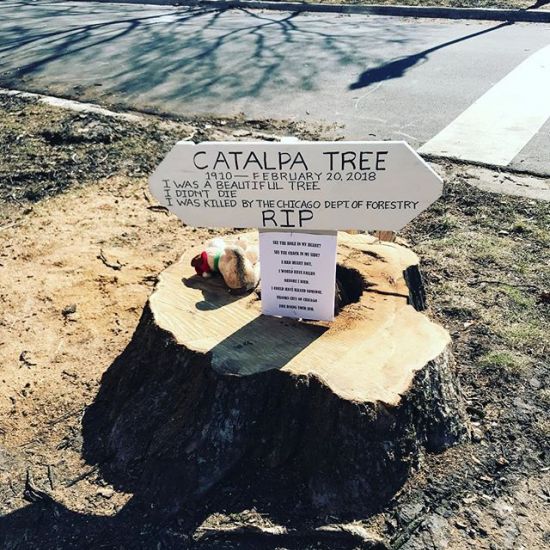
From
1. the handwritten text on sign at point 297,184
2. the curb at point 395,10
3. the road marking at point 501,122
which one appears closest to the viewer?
the handwritten text on sign at point 297,184

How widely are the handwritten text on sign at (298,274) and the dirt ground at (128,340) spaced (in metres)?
0.72

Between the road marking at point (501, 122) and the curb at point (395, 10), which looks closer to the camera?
the road marking at point (501, 122)

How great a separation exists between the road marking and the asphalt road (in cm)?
10

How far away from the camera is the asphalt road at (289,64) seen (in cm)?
638

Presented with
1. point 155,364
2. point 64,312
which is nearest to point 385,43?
point 64,312

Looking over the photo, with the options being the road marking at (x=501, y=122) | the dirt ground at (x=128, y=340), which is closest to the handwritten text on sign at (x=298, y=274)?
the dirt ground at (x=128, y=340)

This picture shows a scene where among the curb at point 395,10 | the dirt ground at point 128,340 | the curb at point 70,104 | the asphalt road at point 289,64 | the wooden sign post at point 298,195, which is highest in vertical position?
the wooden sign post at point 298,195

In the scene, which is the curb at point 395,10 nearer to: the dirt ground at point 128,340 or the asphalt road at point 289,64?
the asphalt road at point 289,64

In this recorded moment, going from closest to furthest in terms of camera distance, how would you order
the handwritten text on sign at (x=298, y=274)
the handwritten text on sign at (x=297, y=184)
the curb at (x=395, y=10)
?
the handwritten text on sign at (x=297, y=184)
the handwritten text on sign at (x=298, y=274)
the curb at (x=395, y=10)

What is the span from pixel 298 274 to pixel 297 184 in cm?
39

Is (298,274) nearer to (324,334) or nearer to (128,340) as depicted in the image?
(324,334)

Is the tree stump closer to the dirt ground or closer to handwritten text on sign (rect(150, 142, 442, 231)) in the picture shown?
the dirt ground

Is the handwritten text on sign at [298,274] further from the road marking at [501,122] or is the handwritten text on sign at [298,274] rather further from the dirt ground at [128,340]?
the road marking at [501,122]

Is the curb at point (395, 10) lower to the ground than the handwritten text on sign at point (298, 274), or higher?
lower
